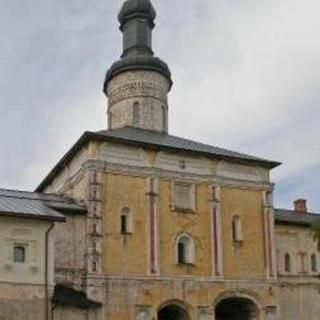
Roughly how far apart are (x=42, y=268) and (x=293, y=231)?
1317 centimetres

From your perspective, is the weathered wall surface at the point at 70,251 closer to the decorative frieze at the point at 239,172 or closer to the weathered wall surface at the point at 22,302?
the weathered wall surface at the point at 22,302

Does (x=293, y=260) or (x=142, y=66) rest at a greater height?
(x=142, y=66)

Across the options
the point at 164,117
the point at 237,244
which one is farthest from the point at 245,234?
the point at 164,117

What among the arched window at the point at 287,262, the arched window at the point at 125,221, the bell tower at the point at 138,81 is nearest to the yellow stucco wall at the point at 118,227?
the arched window at the point at 125,221

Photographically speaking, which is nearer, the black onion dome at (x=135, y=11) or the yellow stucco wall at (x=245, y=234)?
the yellow stucco wall at (x=245, y=234)

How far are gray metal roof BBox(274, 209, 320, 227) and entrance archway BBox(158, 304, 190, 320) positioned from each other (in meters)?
6.51

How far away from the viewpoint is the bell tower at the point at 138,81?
1334 inches

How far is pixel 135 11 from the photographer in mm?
35625

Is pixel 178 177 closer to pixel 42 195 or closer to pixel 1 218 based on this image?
pixel 42 195

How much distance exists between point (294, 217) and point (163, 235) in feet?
26.4

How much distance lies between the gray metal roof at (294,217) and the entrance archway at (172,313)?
651 centimetres

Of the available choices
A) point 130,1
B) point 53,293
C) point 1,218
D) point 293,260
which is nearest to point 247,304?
point 293,260

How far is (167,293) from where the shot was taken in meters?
27.9

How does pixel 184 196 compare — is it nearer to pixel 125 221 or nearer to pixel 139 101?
pixel 125 221
